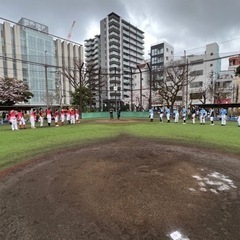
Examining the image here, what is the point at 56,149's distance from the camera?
33.2ft

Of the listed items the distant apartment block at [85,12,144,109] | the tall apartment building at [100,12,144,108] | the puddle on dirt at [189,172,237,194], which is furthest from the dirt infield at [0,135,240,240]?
the distant apartment block at [85,12,144,109]

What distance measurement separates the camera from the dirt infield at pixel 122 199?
360cm

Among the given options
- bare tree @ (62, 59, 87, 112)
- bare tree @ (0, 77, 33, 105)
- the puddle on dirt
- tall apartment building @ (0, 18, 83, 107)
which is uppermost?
tall apartment building @ (0, 18, 83, 107)

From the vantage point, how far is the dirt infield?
3596 millimetres

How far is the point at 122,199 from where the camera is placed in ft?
15.6

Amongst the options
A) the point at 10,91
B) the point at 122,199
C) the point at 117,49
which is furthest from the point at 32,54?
the point at 122,199

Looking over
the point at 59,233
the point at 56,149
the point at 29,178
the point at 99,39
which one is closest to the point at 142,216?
the point at 59,233

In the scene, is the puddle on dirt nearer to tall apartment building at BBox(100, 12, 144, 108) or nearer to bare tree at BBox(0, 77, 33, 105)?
bare tree at BBox(0, 77, 33, 105)

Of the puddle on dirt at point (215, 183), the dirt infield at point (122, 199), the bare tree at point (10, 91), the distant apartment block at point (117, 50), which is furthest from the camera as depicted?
the distant apartment block at point (117, 50)

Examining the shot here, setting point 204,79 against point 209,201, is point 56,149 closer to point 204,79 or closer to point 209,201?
point 209,201

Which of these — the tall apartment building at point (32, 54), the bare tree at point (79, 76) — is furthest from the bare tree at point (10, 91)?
the tall apartment building at point (32, 54)

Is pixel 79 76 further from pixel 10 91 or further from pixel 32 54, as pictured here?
pixel 32 54

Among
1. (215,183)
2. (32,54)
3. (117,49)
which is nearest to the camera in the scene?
(215,183)

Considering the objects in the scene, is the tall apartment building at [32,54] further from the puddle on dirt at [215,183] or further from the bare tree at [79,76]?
the puddle on dirt at [215,183]
